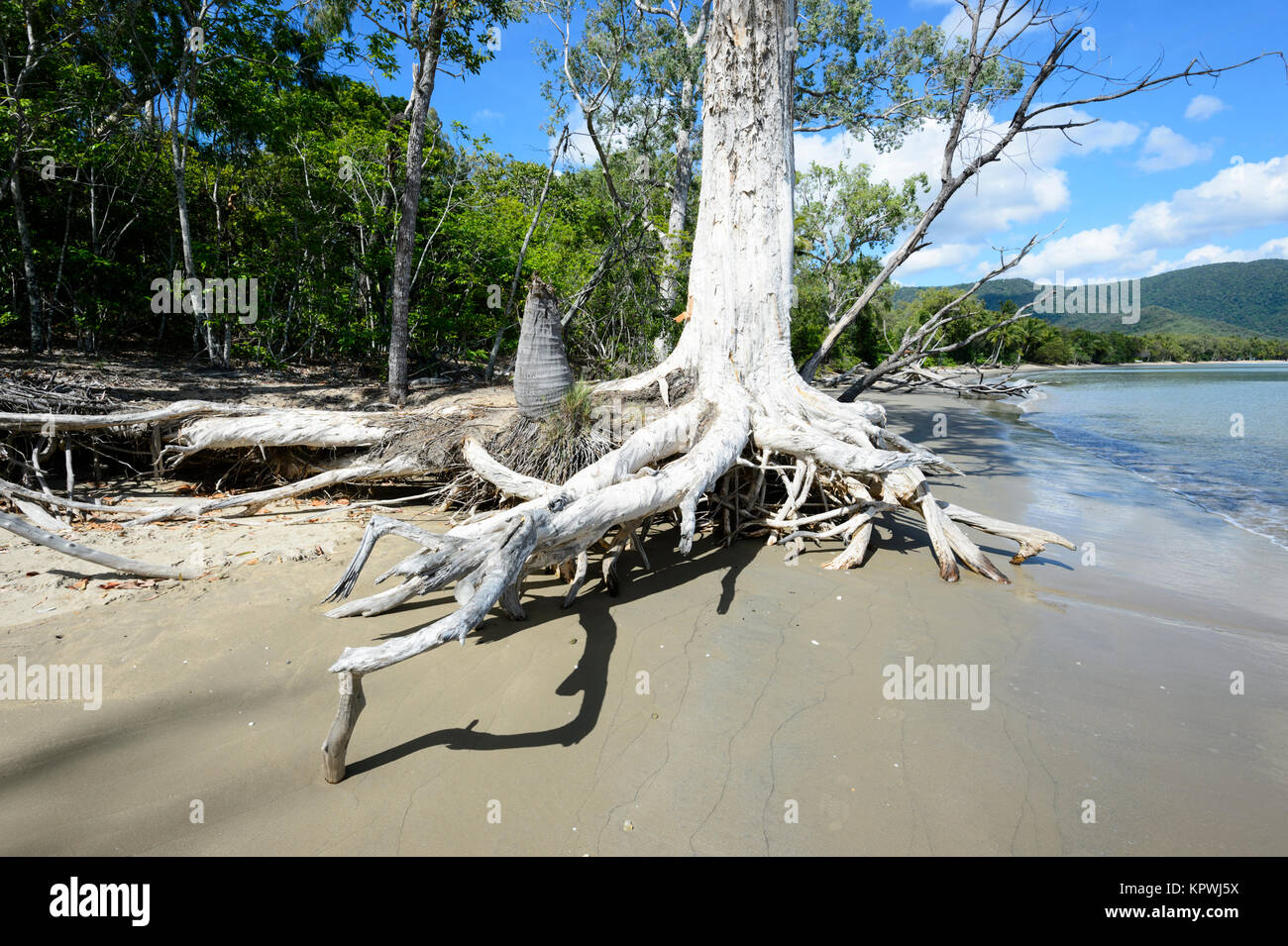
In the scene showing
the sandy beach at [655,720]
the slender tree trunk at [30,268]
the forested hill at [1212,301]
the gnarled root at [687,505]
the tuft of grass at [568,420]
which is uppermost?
the forested hill at [1212,301]

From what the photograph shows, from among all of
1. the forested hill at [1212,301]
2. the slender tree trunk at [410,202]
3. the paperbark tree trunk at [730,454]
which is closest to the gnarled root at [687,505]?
the paperbark tree trunk at [730,454]

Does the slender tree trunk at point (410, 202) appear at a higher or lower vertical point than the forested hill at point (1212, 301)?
lower

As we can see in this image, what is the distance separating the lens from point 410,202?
8.85 m

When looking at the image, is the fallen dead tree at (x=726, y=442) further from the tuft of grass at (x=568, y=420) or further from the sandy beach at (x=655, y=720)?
the sandy beach at (x=655, y=720)

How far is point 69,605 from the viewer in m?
3.42

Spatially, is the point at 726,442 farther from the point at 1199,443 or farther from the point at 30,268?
the point at 1199,443

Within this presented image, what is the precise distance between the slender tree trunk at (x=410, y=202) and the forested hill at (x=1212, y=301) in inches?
4482

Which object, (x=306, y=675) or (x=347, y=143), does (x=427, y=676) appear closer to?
(x=306, y=675)

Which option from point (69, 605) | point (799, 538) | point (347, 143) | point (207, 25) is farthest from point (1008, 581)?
point (207, 25)

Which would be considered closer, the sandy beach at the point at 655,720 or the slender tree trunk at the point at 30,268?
the sandy beach at the point at 655,720

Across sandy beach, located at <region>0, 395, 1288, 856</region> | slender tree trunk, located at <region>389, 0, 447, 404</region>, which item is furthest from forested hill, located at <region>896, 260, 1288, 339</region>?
sandy beach, located at <region>0, 395, 1288, 856</region>

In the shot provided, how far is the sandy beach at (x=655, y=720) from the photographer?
2117 mm

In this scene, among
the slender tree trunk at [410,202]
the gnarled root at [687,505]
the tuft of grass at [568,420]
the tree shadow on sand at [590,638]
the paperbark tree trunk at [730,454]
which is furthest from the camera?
the slender tree trunk at [410,202]
